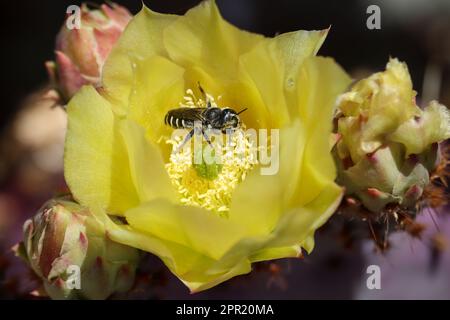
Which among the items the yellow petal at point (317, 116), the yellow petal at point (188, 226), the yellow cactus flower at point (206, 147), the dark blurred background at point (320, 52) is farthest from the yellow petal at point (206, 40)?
the dark blurred background at point (320, 52)

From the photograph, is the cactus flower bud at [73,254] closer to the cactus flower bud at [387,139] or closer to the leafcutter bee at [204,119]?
the leafcutter bee at [204,119]

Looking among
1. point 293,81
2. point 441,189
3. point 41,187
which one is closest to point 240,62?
point 293,81

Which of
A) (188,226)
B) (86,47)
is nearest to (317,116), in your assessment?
(188,226)

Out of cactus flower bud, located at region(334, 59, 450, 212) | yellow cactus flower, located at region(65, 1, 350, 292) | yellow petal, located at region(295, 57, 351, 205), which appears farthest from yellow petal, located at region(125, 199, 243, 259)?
cactus flower bud, located at region(334, 59, 450, 212)

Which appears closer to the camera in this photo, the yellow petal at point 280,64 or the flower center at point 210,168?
the yellow petal at point 280,64

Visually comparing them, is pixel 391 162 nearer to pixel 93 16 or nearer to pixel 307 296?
pixel 307 296

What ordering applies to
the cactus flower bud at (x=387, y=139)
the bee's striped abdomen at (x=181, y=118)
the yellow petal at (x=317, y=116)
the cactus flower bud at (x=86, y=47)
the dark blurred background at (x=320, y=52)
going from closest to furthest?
the yellow petal at (x=317, y=116) → the cactus flower bud at (x=387, y=139) → the bee's striped abdomen at (x=181, y=118) → the cactus flower bud at (x=86, y=47) → the dark blurred background at (x=320, y=52)

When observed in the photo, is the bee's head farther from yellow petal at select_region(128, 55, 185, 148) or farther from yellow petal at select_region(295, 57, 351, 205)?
yellow petal at select_region(295, 57, 351, 205)

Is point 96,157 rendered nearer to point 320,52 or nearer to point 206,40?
point 206,40

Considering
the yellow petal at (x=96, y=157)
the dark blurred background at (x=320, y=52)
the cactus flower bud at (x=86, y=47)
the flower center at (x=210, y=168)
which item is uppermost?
the cactus flower bud at (x=86, y=47)
